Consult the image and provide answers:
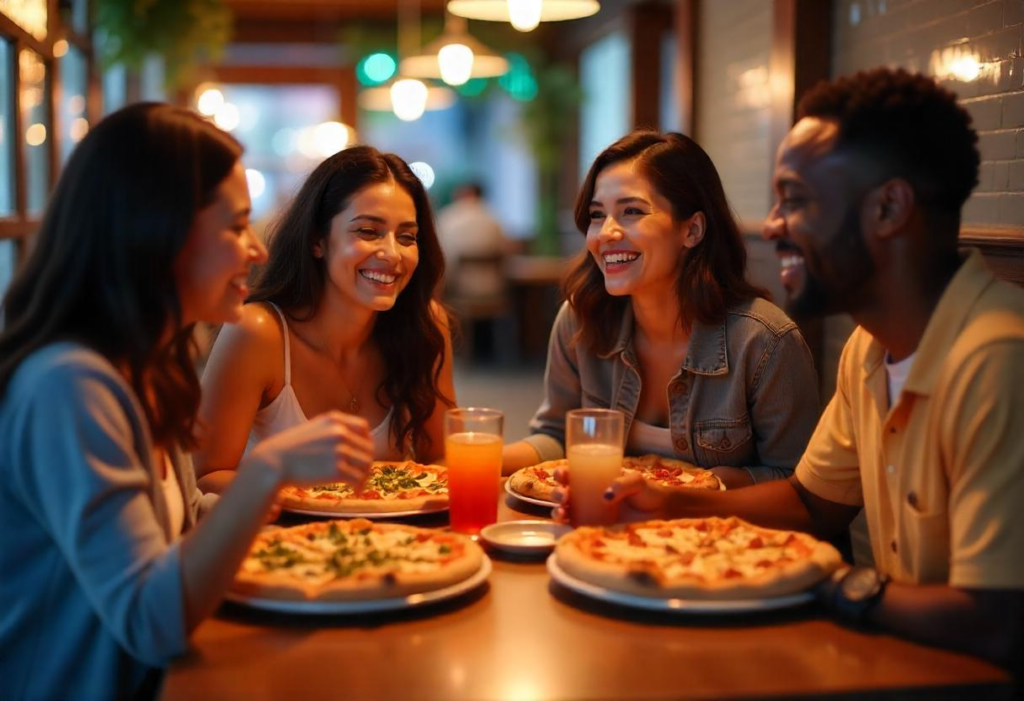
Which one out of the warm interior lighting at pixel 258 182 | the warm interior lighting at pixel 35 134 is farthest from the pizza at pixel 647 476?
the warm interior lighting at pixel 258 182

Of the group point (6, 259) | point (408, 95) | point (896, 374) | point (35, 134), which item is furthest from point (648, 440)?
point (408, 95)

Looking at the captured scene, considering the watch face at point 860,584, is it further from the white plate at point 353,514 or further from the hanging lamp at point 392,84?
the hanging lamp at point 392,84

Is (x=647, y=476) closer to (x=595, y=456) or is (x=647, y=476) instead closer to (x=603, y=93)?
(x=595, y=456)

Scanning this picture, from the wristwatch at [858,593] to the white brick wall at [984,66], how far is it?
6.35ft

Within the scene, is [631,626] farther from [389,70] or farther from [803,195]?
[389,70]

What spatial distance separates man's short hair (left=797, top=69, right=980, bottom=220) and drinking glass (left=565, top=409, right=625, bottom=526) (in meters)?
0.61

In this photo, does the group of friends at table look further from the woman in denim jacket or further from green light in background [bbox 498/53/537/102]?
green light in background [bbox 498/53/537/102]

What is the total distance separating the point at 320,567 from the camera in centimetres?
169

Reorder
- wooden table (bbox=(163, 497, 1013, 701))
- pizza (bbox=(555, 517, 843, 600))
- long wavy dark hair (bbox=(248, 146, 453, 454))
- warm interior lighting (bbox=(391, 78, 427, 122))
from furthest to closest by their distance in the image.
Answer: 1. warm interior lighting (bbox=(391, 78, 427, 122))
2. long wavy dark hair (bbox=(248, 146, 453, 454))
3. pizza (bbox=(555, 517, 843, 600))
4. wooden table (bbox=(163, 497, 1013, 701))

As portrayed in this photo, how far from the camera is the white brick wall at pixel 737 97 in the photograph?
565cm

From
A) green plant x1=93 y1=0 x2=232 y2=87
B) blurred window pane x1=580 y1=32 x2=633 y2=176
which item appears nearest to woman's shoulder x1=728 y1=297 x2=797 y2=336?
green plant x1=93 y1=0 x2=232 y2=87

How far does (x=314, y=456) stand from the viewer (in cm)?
157

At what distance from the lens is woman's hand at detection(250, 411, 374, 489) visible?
1564mm

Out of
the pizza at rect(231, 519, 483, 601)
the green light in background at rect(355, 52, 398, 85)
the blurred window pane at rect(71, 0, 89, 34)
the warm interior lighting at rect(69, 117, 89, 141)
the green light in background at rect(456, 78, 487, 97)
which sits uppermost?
the green light in background at rect(355, 52, 398, 85)
